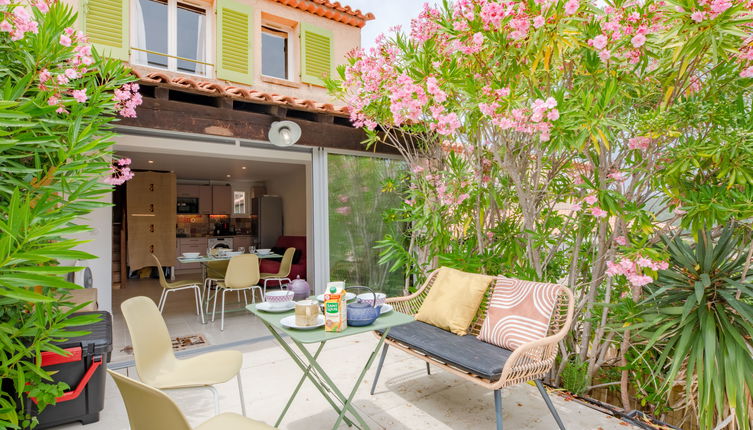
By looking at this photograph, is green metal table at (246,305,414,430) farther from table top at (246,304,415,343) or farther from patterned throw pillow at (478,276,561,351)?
patterned throw pillow at (478,276,561,351)

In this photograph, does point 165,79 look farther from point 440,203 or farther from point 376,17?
point 376,17

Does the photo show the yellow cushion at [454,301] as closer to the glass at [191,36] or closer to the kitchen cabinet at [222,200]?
the glass at [191,36]

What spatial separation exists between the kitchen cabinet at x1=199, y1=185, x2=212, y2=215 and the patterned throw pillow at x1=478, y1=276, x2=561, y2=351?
9.35m

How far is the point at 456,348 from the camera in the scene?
8.57 ft

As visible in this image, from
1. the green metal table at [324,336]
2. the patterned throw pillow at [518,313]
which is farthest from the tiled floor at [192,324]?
the patterned throw pillow at [518,313]

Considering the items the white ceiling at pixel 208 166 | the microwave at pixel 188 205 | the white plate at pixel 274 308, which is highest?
the white ceiling at pixel 208 166

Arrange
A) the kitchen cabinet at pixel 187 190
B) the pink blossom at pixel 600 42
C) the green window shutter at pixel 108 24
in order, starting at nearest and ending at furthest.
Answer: the pink blossom at pixel 600 42 → the green window shutter at pixel 108 24 → the kitchen cabinet at pixel 187 190

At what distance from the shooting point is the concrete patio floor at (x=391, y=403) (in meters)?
2.56

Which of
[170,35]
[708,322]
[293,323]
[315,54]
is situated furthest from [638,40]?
[170,35]

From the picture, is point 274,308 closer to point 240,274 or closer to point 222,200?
point 240,274

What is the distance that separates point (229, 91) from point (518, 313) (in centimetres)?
331

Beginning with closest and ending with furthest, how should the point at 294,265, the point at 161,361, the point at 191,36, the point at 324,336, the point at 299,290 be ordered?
the point at 324,336, the point at 161,361, the point at 299,290, the point at 191,36, the point at 294,265

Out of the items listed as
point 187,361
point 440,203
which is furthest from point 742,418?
point 187,361

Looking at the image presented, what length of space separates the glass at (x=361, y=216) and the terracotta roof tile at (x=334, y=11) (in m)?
3.36
